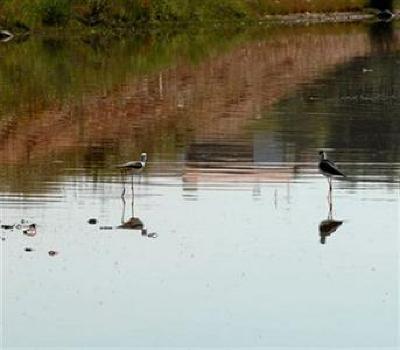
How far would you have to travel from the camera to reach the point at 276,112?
33906mm

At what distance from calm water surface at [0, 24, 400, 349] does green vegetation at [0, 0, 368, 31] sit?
3280 centimetres

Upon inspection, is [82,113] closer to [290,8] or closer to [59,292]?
[59,292]

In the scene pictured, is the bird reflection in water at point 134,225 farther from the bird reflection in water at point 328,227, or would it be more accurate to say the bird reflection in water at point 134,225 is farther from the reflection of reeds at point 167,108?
the reflection of reeds at point 167,108

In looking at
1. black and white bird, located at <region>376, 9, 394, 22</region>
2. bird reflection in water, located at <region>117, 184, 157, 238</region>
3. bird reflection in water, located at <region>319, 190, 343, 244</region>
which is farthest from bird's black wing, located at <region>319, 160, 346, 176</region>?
black and white bird, located at <region>376, 9, 394, 22</region>

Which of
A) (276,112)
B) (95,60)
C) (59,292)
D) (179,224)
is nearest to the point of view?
(59,292)

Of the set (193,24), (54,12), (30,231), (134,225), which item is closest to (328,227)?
(134,225)

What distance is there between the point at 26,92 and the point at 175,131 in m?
10.9

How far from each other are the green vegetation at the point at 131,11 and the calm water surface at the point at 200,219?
32.8 m

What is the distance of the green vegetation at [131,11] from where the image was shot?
239 feet

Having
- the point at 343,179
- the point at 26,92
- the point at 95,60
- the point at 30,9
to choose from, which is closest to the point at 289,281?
the point at 343,179

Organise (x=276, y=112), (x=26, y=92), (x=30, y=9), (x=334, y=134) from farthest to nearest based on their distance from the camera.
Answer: (x=30, y=9) → (x=26, y=92) → (x=276, y=112) → (x=334, y=134)

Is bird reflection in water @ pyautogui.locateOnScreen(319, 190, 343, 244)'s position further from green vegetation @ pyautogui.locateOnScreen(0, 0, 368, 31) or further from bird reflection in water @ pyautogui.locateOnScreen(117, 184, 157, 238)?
green vegetation @ pyautogui.locateOnScreen(0, 0, 368, 31)

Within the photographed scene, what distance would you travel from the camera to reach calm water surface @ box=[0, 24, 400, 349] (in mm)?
→ 14734

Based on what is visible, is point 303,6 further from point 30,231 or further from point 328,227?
point 30,231
